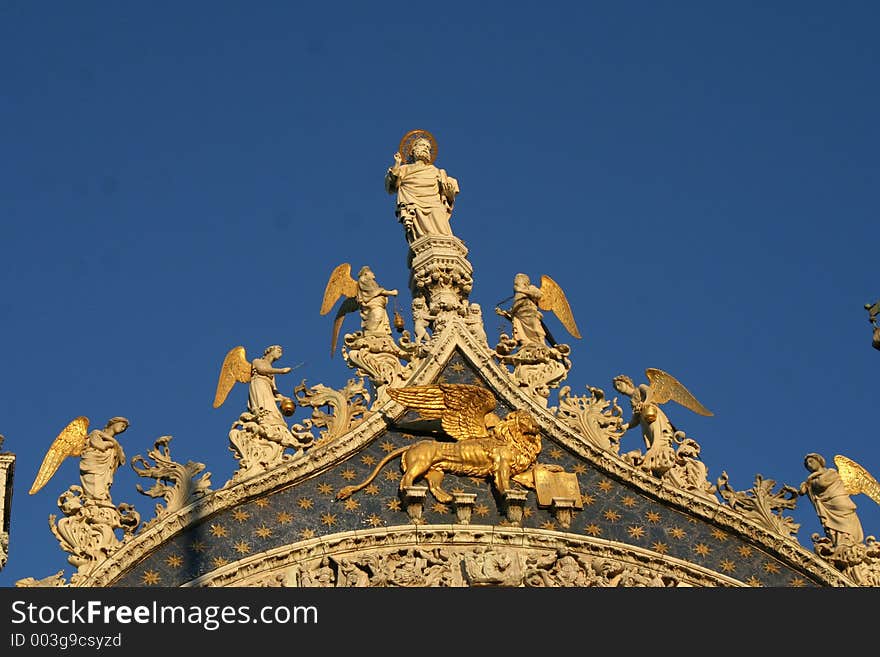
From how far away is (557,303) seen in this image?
2559 cm

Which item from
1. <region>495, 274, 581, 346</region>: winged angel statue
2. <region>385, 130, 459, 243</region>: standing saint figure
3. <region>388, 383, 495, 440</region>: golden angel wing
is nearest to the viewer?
<region>388, 383, 495, 440</region>: golden angel wing

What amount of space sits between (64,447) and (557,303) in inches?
241

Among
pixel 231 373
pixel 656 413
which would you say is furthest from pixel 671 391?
pixel 231 373

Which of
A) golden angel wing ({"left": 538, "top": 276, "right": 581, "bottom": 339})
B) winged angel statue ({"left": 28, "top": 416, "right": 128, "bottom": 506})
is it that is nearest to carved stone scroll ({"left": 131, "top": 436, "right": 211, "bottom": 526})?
winged angel statue ({"left": 28, "top": 416, "right": 128, "bottom": 506})

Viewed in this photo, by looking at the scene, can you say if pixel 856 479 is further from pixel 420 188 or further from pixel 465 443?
pixel 420 188

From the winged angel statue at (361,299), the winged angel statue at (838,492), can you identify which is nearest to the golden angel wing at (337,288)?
the winged angel statue at (361,299)

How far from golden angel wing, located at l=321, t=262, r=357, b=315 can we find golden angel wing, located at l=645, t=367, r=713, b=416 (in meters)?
3.43

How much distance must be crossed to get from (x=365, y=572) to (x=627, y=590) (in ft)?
10.5

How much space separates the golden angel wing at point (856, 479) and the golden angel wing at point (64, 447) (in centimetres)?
798

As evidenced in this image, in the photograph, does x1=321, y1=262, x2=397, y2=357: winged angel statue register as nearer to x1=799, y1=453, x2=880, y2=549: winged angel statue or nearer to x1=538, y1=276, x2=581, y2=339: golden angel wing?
x1=538, y1=276, x2=581, y2=339: golden angel wing

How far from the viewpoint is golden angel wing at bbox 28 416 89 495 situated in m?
22.3

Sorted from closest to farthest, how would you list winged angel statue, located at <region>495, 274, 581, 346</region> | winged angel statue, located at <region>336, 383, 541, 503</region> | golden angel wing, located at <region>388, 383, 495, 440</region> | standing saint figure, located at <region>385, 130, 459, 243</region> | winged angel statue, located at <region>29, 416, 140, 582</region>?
winged angel statue, located at <region>29, 416, 140, 582</region> < winged angel statue, located at <region>336, 383, 541, 503</region> < golden angel wing, located at <region>388, 383, 495, 440</region> < winged angel statue, located at <region>495, 274, 581, 346</region> < standing saint figure, located at <region>385, 130, 459, 243</region>

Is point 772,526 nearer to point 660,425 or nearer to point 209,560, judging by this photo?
point 660,425

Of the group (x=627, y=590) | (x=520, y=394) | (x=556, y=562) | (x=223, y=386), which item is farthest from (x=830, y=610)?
(x=223, y=386)
